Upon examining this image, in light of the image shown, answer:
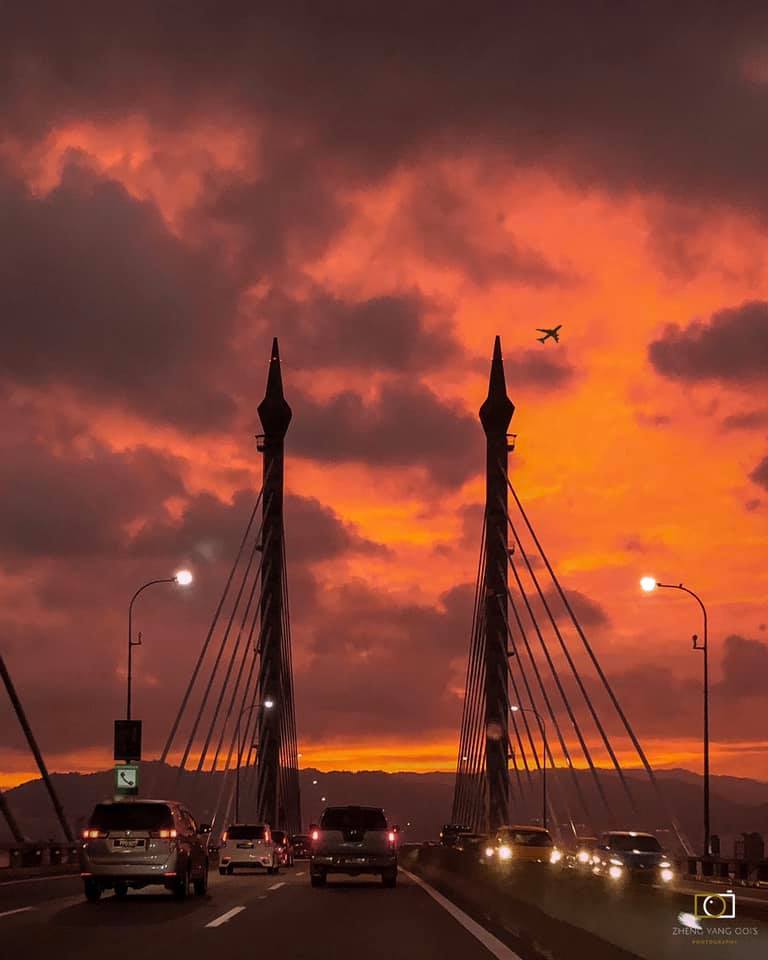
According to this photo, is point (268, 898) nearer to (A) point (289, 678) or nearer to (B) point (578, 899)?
(B) point (578, 899)

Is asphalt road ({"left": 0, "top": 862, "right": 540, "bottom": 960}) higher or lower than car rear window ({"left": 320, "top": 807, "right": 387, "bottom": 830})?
lower

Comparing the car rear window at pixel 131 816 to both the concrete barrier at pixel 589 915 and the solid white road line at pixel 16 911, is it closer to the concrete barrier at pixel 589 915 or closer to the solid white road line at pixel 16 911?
the solid white road line at pixel 16 911

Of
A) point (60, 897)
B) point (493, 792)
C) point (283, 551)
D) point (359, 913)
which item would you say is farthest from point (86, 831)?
point (283, 551)

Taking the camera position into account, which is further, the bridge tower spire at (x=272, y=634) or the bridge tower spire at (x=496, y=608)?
the bridge tower spire at (x=272, y=634)

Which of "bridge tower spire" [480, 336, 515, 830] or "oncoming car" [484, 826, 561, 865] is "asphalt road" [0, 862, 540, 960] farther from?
"bridge tower spire" [480, 336, 515, 830]

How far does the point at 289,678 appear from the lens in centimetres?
8394

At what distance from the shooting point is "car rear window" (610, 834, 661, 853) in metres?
39.9

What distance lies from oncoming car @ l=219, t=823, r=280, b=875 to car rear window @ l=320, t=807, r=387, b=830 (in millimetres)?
8848

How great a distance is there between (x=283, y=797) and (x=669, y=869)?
4731 cm

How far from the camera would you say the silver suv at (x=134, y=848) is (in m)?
27.0

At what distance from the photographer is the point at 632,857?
39531 mm

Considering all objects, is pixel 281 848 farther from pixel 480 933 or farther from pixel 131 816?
pixel 480 933

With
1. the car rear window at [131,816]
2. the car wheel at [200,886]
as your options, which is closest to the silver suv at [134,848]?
the car rear window at [131,816]

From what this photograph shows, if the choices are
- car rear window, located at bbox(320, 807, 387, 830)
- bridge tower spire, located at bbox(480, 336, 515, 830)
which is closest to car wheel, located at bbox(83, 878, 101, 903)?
car rear window, located at bbox(320, 807, 387, 830)
